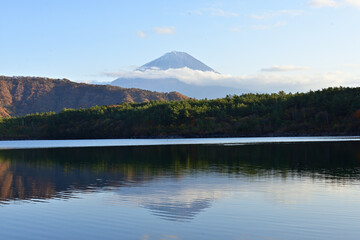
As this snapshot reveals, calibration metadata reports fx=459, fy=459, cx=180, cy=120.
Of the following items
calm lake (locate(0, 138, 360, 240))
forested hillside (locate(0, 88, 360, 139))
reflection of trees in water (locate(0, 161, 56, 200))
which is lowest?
reflection of trees in water (locate(0, 161, 56, 200))

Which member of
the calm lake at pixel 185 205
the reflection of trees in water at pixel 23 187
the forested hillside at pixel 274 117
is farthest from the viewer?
the forested hillside at pixel 274 117

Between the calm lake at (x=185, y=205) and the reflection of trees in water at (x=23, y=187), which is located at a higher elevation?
the calm lake at (x=185, y=205)

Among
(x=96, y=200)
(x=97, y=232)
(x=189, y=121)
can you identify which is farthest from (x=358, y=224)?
(x=189, y=121)

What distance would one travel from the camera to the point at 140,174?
38.1 metres

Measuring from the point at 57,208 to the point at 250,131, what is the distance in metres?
156

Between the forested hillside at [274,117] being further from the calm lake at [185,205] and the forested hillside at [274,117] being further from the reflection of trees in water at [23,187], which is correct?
the reflection of trees in water at [23,187]

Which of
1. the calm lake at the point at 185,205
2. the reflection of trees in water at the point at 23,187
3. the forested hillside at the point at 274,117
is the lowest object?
the reflection of trees in water at the point at 23,187

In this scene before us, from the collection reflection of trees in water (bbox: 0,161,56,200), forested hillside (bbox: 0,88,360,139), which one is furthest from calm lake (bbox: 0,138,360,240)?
forested hillside (bbox: 0,88,360,139)

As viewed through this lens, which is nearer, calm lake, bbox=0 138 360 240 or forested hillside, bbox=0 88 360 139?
calm lake, bbox=0 138 360 240

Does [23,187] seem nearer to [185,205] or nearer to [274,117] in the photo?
[185,205]

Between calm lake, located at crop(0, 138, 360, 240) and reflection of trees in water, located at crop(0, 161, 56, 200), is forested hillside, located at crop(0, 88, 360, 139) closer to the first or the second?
calm lake, located at crop(0, 138, 360, 240)

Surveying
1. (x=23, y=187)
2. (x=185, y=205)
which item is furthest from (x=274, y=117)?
(x=185, y=205)

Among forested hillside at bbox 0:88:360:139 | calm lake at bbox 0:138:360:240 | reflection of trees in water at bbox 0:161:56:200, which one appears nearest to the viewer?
calm lake at bbox 0:138:360:240

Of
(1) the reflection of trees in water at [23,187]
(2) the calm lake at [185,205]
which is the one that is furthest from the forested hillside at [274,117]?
(1) the reflection of trees in water at [23,187]
